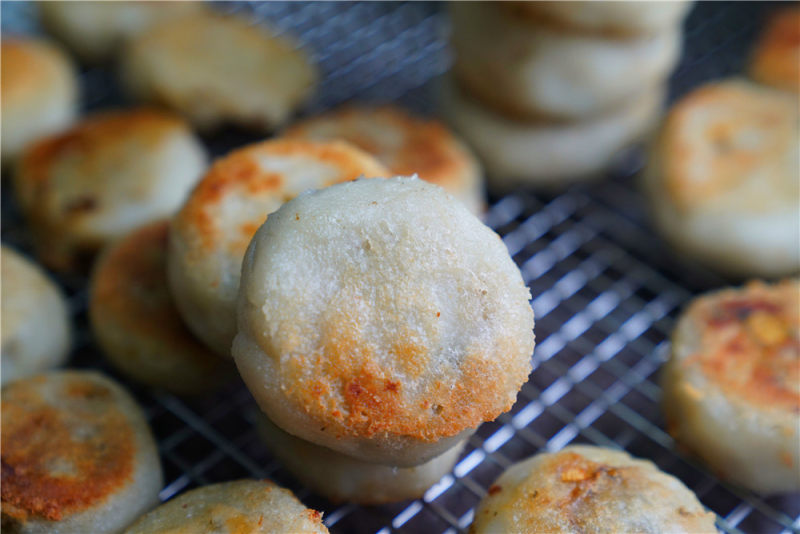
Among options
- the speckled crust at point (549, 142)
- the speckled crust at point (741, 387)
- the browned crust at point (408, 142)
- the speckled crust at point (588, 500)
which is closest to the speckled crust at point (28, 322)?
the browned crust at point (408, 142)

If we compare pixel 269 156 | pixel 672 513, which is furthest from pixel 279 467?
pixel 672 513

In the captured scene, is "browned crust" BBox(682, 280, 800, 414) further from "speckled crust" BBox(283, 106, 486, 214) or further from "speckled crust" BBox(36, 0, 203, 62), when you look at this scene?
"speckled crust" BBox(36, 0, 203, 62)

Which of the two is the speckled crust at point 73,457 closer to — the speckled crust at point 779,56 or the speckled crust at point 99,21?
the speckled crust at point 99,21

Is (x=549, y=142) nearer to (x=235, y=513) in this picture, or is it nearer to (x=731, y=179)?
(x=731, y=179)

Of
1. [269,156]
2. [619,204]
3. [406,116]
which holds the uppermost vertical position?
[269,156]

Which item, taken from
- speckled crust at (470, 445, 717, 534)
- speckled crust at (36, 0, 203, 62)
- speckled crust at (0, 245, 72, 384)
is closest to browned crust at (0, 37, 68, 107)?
speckled crust at (36, 0, 203, 62)

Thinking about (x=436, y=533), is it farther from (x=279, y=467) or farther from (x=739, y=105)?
(x=739, y=105)
